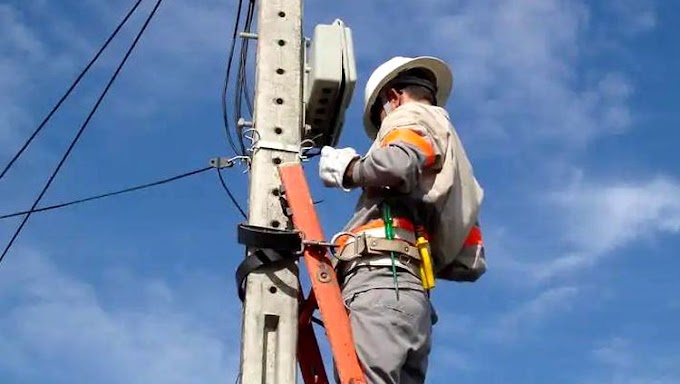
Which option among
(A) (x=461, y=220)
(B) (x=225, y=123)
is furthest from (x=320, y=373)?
(B) (x=225, y=123)

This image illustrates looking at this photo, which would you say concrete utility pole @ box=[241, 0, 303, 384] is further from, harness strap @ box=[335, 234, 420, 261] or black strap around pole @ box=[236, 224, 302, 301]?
harness strap @ box=[335, 234, 420, 261]

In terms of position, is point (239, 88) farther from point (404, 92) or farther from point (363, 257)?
point (363, 257)

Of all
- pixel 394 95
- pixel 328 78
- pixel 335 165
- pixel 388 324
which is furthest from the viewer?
pixel 328 78

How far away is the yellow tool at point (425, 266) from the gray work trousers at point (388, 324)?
0.10ft

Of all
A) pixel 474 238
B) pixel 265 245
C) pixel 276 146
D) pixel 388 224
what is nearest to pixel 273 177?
pixel 276 146

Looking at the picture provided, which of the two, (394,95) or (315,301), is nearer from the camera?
(315,301)

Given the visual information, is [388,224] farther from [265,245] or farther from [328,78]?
[328,78]

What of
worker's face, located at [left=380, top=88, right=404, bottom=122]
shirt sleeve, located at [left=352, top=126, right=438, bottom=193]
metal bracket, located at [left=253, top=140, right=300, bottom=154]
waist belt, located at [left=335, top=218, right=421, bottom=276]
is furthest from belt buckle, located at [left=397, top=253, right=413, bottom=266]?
worker's face, located at [left=380, top=88, right=404, bottom=122]

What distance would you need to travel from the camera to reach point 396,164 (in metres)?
Result: 3.46

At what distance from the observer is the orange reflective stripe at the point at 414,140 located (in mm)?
3578

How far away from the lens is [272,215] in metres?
3.76

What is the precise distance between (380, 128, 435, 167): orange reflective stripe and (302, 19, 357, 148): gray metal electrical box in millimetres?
560

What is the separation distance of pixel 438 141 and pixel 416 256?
0.42 metres

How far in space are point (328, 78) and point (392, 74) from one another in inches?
11.0
